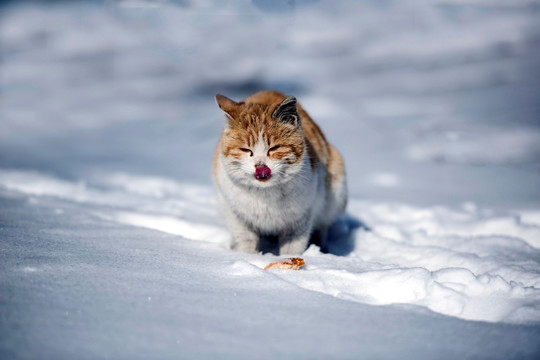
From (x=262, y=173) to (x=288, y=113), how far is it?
0.43m

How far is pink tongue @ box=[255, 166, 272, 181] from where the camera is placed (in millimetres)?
2010

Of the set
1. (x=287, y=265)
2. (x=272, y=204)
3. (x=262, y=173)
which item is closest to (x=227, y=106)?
(x=262, y=173)

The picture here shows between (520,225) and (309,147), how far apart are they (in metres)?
1.76

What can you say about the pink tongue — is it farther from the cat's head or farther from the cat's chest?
the cat's chest

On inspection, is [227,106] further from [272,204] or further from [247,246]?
[247,246]

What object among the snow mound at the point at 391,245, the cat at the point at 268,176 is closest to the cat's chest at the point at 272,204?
the cat at the point at 268,176

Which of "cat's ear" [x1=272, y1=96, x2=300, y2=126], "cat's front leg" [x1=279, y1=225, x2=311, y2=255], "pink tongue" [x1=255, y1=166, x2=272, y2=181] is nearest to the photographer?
"pink tongue" [x1=255, y1=166, x2=272, y2=181]

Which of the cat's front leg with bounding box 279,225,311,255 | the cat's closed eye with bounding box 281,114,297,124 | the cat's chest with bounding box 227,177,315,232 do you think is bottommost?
the cat's front leg with bounding box 279,225,311,255

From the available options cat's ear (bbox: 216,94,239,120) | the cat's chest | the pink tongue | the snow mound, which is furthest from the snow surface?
cat's ear (bbox: 216,94,239,120)

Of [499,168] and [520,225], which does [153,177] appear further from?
[499,168]

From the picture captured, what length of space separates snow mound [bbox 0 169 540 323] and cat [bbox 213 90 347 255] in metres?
0.21

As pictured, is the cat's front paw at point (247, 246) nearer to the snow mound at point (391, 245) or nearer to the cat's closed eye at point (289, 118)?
the snow mound at point (391, 245)

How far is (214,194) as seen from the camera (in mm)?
3938

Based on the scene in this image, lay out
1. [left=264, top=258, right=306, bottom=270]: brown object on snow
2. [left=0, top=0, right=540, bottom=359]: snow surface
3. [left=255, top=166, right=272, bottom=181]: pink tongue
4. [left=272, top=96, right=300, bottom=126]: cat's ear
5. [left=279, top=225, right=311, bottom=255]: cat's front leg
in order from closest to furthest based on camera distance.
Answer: [left=0, top=0, right=540, bottom=359]: snow surface < [left=264, top=258, right=306, bottom=270]: brown object on snow < [left=255, top=166, right=272, bottom=181]: pink tongue < [left=272, top=96, right=300, bottom=126]: cat's ear < [left=279, top=225, right=311, bottom=255]: cat's front leg
